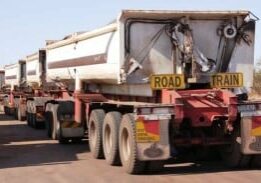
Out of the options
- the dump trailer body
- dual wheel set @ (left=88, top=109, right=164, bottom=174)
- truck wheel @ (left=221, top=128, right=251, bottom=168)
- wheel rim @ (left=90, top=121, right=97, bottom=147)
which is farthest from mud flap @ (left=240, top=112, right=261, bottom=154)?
wheel rim @ (left=90, top=121, right=97, bottom=147)

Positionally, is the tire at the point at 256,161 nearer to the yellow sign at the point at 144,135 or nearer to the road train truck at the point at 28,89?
the yellow sign at the point at 144,135

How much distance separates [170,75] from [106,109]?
120 inches

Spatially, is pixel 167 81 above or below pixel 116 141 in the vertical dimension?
above

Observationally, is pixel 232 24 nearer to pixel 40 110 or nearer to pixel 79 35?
pixel 79 35

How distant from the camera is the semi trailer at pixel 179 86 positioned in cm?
1061

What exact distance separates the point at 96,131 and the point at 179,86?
116 inches

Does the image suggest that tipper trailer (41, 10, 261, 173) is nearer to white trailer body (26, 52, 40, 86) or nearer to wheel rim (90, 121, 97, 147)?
wheel rim (90, 121, 97, 147)

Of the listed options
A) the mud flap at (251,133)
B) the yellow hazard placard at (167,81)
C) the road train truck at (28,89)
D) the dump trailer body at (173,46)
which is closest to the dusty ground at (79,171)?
the mud flap at (251,133)

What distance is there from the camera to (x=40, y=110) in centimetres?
2323

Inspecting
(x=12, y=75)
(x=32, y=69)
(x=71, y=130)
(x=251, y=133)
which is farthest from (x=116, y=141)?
(x=12, y=75)

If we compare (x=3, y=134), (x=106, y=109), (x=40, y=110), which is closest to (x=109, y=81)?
(x=106, y=109)

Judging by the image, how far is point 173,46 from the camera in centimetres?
1166

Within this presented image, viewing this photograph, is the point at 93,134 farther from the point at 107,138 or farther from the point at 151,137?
the point at 151,137

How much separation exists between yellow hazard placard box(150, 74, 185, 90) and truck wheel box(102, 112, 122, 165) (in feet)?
4.19
